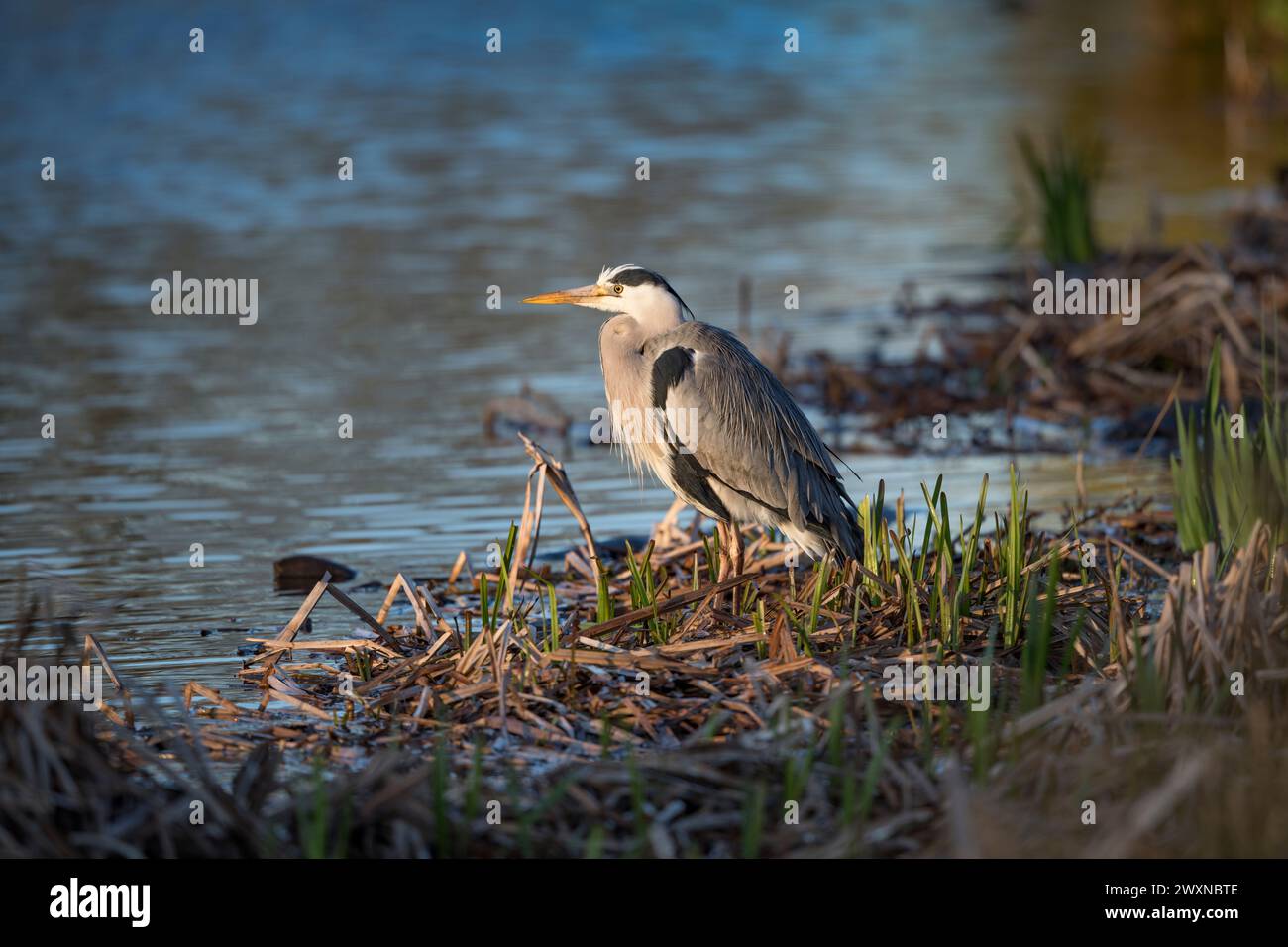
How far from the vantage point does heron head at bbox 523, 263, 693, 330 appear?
7789 mm

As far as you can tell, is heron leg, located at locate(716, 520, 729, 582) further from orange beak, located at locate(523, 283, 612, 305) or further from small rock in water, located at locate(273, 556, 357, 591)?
small rock in water, located at locate(273, 556, 357, 591)

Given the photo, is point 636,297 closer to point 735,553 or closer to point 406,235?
point 735,553

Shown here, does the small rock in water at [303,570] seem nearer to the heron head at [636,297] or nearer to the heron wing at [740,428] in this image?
the heron head at [636,297]

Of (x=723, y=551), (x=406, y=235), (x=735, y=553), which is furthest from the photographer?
(x=406, y=235)

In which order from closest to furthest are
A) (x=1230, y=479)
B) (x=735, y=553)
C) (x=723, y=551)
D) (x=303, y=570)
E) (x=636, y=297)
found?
(x=1230, y=479), (x=735, y=553), (x=723, y=551), (x=636, y=297), (x=303, y=570)

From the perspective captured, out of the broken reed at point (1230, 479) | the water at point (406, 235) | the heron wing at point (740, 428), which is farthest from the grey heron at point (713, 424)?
the water at point (406, 235)

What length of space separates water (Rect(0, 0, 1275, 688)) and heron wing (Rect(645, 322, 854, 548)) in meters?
1.78

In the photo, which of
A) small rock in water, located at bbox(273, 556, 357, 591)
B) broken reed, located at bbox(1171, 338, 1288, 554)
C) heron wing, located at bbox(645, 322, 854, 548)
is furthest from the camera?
small rock in water, located at bbox(273, 556, 357, 591)

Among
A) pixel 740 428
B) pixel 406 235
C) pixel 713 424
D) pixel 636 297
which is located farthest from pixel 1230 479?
pixel 406 235

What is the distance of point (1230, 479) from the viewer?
7199 millimetres

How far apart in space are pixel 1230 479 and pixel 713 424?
6.93 feet

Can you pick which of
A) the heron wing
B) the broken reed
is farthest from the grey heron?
the broken reed

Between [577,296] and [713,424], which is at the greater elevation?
[577,296]
